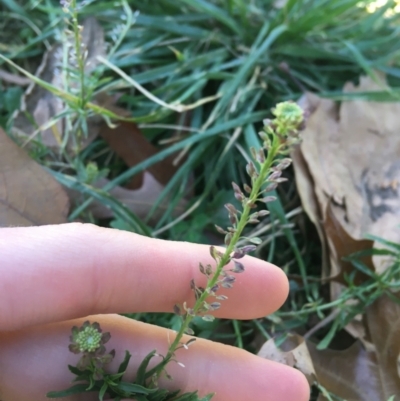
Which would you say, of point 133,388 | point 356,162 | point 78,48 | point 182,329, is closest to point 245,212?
point 182,329

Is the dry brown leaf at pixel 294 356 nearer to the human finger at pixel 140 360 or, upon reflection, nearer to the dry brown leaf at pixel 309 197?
the human finger at pixel 140 360

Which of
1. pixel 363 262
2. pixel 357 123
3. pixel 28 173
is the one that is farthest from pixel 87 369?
pixel 357 123

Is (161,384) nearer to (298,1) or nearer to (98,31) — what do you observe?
(98,31)

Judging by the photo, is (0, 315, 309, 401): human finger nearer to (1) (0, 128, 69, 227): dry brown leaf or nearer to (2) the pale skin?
(2) the pale skin

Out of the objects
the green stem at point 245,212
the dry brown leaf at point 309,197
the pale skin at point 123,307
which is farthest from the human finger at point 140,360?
the dry brown leaf at point 309,197

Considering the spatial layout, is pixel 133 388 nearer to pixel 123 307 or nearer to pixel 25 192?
pixel 123 307
